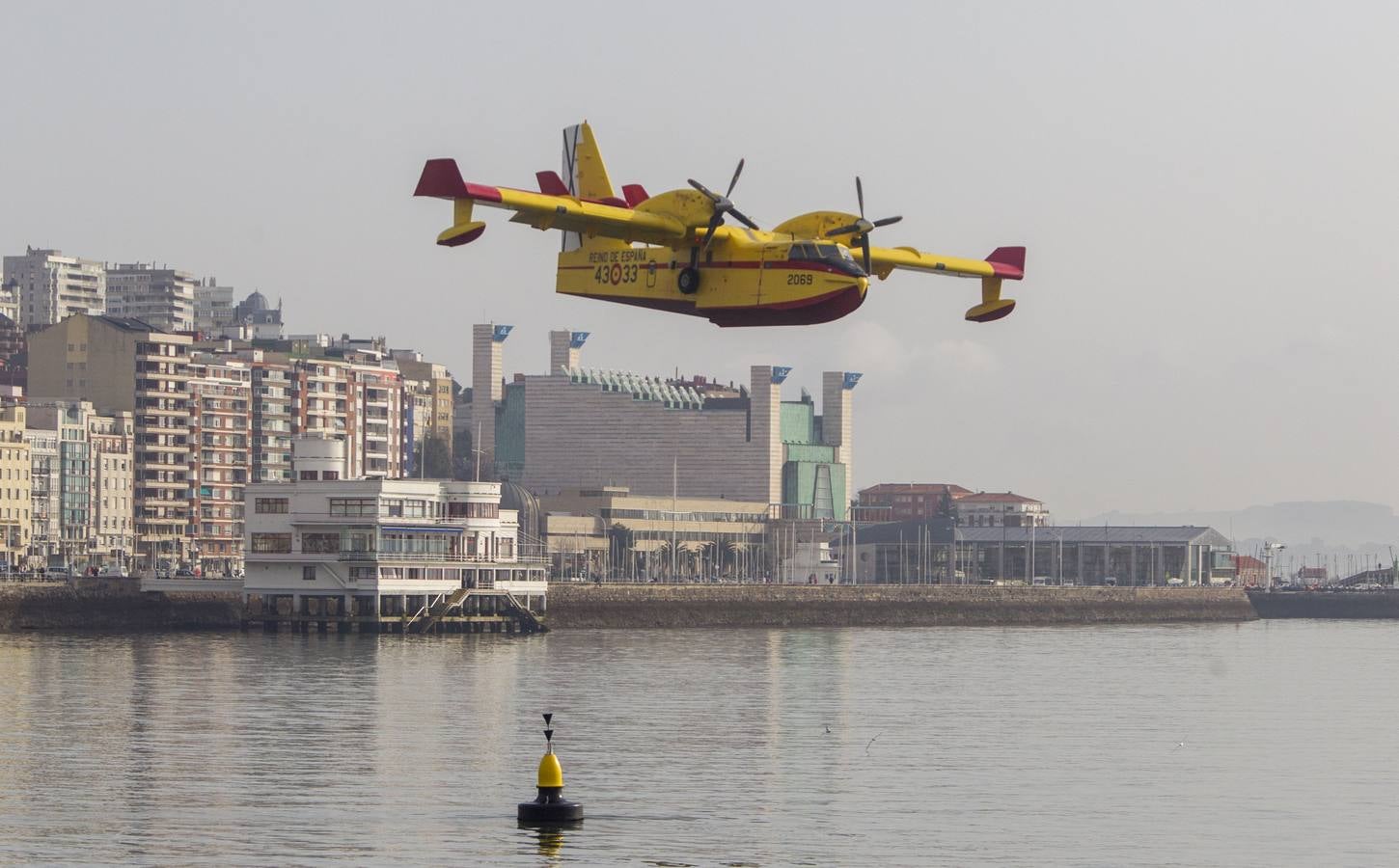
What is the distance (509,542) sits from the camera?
180m

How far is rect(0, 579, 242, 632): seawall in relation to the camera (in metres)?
170

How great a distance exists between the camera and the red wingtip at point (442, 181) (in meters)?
49.6

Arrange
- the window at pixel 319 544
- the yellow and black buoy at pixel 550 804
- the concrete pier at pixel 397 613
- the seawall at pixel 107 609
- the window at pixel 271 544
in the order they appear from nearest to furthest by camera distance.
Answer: the yellow and black buoy at pixel 550 804 < the concrete pier at pixel 397 613 < the window at pixel 319 544 < the seawall at pixel 107 609 < the window at pixel 271 544

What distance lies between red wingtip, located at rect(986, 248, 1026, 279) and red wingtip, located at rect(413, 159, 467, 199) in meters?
15.6

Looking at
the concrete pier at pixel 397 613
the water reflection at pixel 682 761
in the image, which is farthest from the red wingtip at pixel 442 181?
the concrete pier at pixel 397 613

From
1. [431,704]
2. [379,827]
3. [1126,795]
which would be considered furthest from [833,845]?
[431,704]

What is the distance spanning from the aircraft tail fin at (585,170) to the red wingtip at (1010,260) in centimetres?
975

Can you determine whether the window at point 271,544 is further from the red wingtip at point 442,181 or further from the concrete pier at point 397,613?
the red wingtip at point 442,181

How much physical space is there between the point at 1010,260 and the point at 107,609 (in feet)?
409

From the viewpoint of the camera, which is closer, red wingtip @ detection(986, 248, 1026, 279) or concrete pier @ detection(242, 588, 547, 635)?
red wingtip @ detection(986, 248, 1026, 279)

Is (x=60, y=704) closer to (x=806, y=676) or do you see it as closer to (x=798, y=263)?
(x=806, y=676)

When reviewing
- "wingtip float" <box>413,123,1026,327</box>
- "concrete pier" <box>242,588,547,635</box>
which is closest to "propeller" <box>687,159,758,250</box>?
"wingtip float" <box>413,123,1026,327</box>

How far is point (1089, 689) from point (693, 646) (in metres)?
47.2

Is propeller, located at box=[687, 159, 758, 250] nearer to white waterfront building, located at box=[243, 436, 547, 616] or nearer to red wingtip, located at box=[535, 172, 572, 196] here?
red wingtip, located at box=[535, 172, 572, 196]
